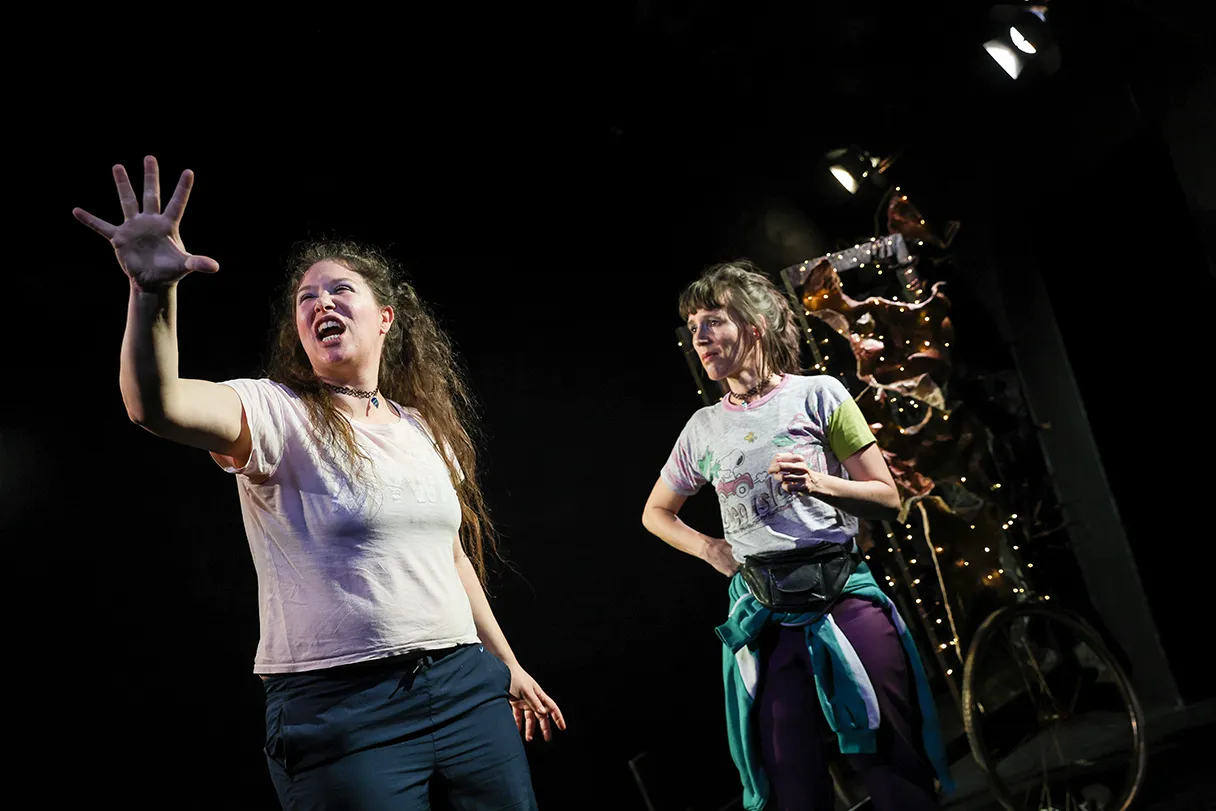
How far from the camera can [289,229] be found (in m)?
3.13

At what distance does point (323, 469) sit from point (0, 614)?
1461 millimetres

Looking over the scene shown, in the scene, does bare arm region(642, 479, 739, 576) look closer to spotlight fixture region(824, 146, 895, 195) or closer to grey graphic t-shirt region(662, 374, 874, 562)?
grey graphic t-shirt region(662, 374, 874, 562)

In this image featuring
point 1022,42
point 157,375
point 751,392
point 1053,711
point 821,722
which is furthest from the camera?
point 1022,42

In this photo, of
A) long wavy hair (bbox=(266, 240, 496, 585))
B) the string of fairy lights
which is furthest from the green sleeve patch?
long wavy hair (bbox=(266, 240, 496, 585))

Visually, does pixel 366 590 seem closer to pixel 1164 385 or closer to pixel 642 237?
pixel 642 237

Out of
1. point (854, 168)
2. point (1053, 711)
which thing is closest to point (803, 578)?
point (1053, 711)

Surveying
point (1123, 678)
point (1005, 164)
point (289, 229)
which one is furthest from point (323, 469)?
point (1005, 164)

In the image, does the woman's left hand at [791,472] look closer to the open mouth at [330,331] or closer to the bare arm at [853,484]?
the bare arm at [853,484]

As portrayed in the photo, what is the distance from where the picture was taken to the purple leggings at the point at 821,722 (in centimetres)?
239

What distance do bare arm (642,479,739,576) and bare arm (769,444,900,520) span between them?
0.38 m

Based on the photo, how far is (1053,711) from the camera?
373 centimetres

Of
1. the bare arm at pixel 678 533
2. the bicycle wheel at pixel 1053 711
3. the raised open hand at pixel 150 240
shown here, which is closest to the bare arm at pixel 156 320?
the raised open hand at pixel 150 240

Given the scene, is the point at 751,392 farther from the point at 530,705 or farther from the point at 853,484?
→ the point at 530,705

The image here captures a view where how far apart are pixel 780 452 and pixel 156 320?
172cm
